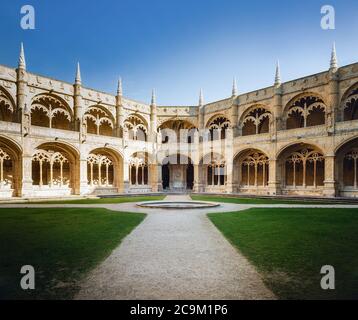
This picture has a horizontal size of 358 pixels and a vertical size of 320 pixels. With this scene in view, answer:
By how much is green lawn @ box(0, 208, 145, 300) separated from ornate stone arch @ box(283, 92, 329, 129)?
738 inches

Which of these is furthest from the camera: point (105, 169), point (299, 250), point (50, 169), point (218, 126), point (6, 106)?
point (218, 126)

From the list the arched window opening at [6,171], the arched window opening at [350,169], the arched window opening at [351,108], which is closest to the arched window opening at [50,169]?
the arched window opening at [6,171]

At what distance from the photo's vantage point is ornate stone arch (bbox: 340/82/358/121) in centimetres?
1950

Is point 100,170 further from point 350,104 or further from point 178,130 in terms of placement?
point 350,104

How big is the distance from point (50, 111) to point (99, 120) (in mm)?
4651

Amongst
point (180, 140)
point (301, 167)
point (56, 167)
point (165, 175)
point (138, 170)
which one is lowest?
point (165, 175)

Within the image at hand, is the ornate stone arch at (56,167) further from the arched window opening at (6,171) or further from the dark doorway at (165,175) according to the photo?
the dark doorway at (165,175)

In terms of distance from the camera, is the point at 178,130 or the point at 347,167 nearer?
the point at 347,167

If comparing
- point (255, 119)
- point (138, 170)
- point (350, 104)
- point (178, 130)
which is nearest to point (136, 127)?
point (138, 170)

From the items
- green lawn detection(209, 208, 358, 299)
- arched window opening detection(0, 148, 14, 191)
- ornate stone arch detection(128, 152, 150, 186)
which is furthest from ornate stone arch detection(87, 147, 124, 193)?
green lawn detection(209, 208, 358, 299)

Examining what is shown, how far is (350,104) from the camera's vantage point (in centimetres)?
2059

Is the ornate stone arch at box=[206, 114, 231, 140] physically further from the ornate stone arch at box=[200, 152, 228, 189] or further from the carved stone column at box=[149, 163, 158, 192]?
the carved stone column at box=[149, 163, 158, 192]
